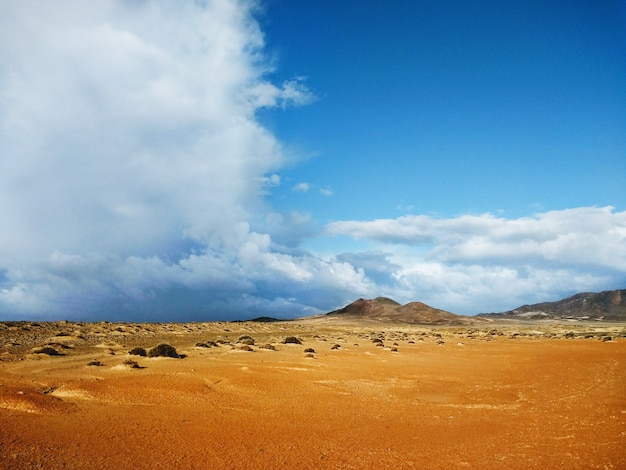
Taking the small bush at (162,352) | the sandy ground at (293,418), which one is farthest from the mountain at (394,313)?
the sandy ground at (293,418)

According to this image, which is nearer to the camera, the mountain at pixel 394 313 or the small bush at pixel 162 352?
the small bush at pixel 162 352

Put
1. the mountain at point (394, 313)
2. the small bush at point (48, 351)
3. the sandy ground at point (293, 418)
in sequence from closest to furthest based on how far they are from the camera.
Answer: the sandy ground at point (293, 418)
the small bush at point (48, 351)
the mountain at point (394, 313)

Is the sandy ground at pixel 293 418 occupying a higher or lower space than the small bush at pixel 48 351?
lower

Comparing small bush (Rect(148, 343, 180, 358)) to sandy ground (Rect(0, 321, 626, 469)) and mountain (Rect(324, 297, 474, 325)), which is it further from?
mountain (Rect(324, 297, 474, 325))

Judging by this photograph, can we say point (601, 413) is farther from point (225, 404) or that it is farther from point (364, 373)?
point (225, 404)

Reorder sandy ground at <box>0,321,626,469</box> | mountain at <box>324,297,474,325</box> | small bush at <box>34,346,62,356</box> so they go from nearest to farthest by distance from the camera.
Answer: sandy ground at <box>0,321,626,469</box> → small bush at <box>34,346,62,356</box> → mountain at <box>324,297,474,325</box>

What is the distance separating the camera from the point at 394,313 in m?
151

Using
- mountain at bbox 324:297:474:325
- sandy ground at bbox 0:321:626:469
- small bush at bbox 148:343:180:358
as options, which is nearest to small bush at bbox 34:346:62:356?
sandy ground at bbox 0:321:626:469

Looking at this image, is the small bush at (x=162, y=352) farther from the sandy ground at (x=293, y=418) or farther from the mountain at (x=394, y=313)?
the mountain at (x=394, y=313)

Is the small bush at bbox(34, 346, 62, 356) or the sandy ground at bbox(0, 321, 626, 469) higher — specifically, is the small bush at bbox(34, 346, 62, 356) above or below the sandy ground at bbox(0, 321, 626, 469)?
above

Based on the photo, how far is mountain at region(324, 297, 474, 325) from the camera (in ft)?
462

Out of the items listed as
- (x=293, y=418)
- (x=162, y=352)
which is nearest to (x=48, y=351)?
(x=162, y=352)

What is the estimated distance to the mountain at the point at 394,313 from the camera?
14075cm

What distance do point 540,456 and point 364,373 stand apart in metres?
11.9
